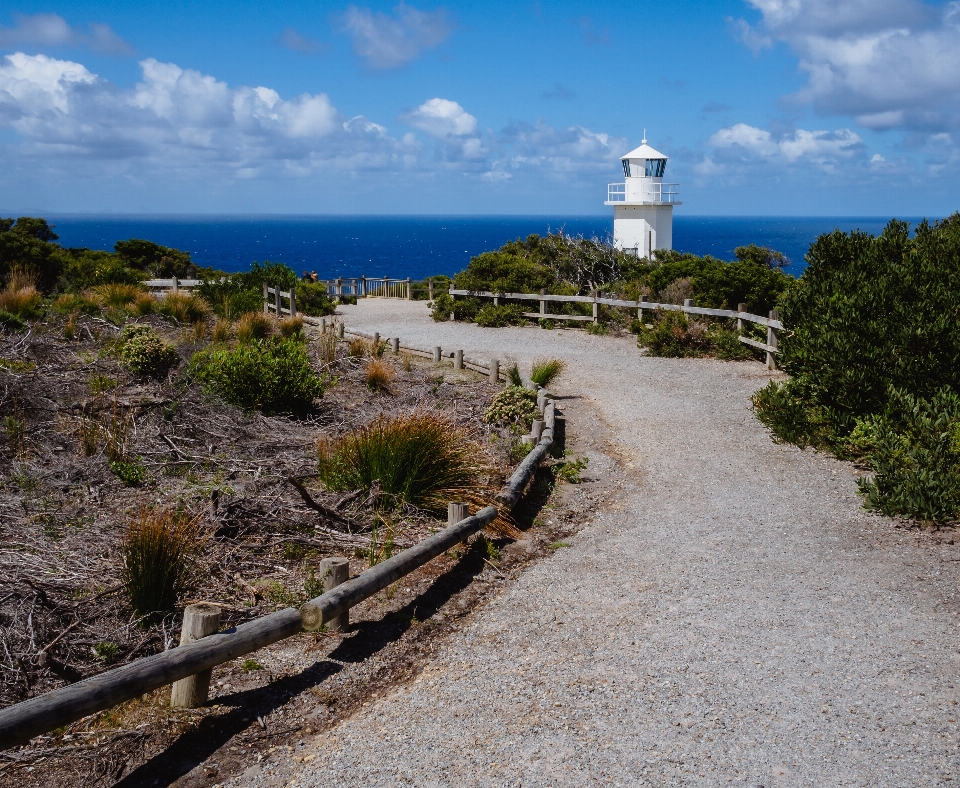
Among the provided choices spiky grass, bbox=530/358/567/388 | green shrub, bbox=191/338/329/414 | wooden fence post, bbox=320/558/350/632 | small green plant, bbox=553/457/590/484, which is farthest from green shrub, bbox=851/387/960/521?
green shrub, bbox=191/338/329/414

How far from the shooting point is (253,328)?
17.1 meters

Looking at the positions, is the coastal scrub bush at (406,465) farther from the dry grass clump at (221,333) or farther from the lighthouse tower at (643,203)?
the lighthouse tower at (643,203)

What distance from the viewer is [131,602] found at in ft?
17.9

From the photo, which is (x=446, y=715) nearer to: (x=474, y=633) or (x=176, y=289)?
(x=474, y=633)

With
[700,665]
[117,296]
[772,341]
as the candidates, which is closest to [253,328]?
[117,296]

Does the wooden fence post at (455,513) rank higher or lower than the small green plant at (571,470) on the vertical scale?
higher

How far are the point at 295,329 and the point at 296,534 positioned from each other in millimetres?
11388

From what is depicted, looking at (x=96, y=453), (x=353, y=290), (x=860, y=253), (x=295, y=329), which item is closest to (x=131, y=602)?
(x=96, y=453)

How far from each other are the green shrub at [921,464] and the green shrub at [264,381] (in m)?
6.70

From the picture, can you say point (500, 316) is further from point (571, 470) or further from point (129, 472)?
point (129, 472)

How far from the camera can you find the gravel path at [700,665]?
4086 mm

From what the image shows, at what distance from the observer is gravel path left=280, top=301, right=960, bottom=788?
4086 mm

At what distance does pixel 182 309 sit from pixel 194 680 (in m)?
15.2

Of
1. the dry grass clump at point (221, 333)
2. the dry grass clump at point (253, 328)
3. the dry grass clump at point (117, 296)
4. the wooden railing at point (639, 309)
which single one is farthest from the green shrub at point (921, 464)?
the dry grass clump at point (117, 296)
